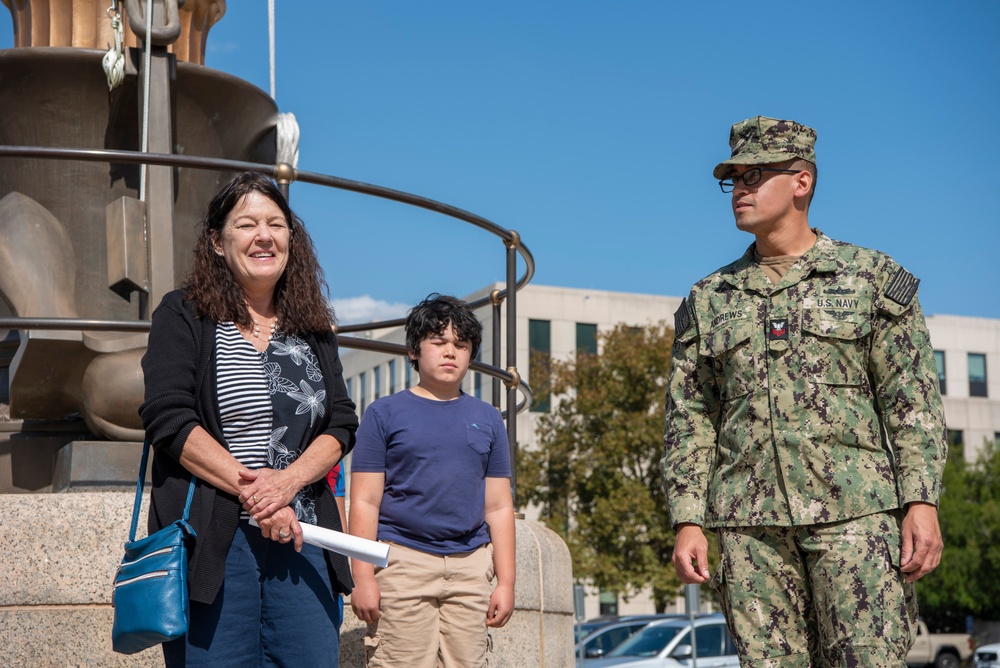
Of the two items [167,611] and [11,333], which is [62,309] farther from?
[167,611]

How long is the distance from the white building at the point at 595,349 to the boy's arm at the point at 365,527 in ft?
163

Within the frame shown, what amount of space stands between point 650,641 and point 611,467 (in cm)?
1960

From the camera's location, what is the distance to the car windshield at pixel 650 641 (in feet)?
58.1

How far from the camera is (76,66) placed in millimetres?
5988

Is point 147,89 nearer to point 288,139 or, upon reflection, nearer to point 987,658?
point 288,139

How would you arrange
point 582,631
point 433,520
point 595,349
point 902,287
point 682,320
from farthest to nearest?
point 595,349 < point 582,631 < point 433,520 < point 682,320 < point 902,287

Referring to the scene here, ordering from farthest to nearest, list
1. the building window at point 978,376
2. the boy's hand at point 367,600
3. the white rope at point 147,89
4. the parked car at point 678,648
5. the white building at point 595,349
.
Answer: the building window at point 978,376 < the white building at point 595,349 < the parked car at point 678,648 < the white rope at point 147,89 < the boy's hand at point 367,600

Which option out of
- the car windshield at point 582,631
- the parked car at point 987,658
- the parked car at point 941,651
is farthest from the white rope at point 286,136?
the parked car at point 941,651

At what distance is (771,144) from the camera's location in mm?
3852

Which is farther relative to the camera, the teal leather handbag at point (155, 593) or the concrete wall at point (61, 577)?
the concrete wall at point (61, 577)

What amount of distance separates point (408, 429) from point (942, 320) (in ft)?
225

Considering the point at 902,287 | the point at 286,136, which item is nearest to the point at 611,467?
the point at 286,136

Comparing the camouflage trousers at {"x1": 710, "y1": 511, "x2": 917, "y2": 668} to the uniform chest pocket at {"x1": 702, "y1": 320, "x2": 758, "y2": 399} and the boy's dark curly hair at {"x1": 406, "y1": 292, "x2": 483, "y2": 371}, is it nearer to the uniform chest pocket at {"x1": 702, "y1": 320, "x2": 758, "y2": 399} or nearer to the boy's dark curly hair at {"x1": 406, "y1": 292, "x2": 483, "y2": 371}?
the uniform chest pocket at {"x1": 702, "y1": 320, "x2": 758, "y2": 399}

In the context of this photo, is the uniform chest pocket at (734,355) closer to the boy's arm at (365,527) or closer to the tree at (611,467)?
the boy's arm at (365,527)
